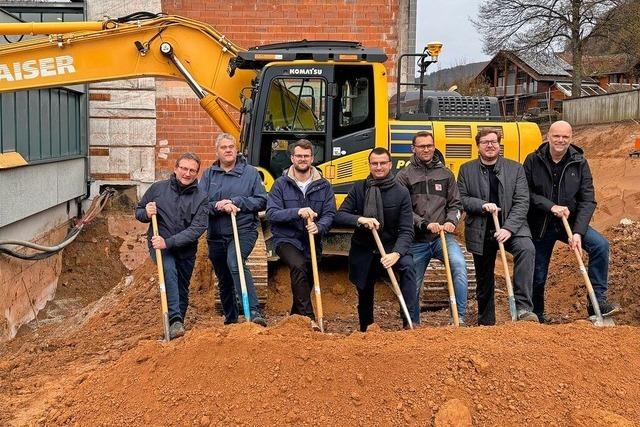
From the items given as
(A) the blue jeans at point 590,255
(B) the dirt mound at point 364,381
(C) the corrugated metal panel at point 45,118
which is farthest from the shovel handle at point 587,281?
(C) the corrugated metal panel at point 45,118

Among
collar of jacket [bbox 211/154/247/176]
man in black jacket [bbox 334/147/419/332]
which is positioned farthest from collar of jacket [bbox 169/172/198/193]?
man in black jacket [bbox 334/147/419/332]

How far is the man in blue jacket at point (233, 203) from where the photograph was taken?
6143 mm

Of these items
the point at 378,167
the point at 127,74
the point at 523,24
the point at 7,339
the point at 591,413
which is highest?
the point at 523,24

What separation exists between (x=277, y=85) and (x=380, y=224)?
8.31ft

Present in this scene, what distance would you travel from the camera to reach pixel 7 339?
8.55 m

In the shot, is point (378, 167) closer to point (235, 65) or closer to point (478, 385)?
point (478, 385)

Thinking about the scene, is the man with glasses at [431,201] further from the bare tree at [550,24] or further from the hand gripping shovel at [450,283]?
the bare tree at [550,24]

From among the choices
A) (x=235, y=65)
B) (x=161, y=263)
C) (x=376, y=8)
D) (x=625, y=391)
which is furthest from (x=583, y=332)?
(x=376, y=8)

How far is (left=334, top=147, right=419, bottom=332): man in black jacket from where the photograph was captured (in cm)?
591

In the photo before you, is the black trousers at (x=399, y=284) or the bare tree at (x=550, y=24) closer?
the black trousers at (x=399, y=284)

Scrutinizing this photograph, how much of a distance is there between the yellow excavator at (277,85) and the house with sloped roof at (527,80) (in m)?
34.3

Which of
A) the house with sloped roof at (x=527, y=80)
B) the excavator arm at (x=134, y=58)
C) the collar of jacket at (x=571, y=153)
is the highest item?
the house with sloped roof at (x=527, y=80)

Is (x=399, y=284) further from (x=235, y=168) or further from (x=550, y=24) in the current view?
(x=550, y=24)

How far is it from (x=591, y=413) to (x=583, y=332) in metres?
0.95
